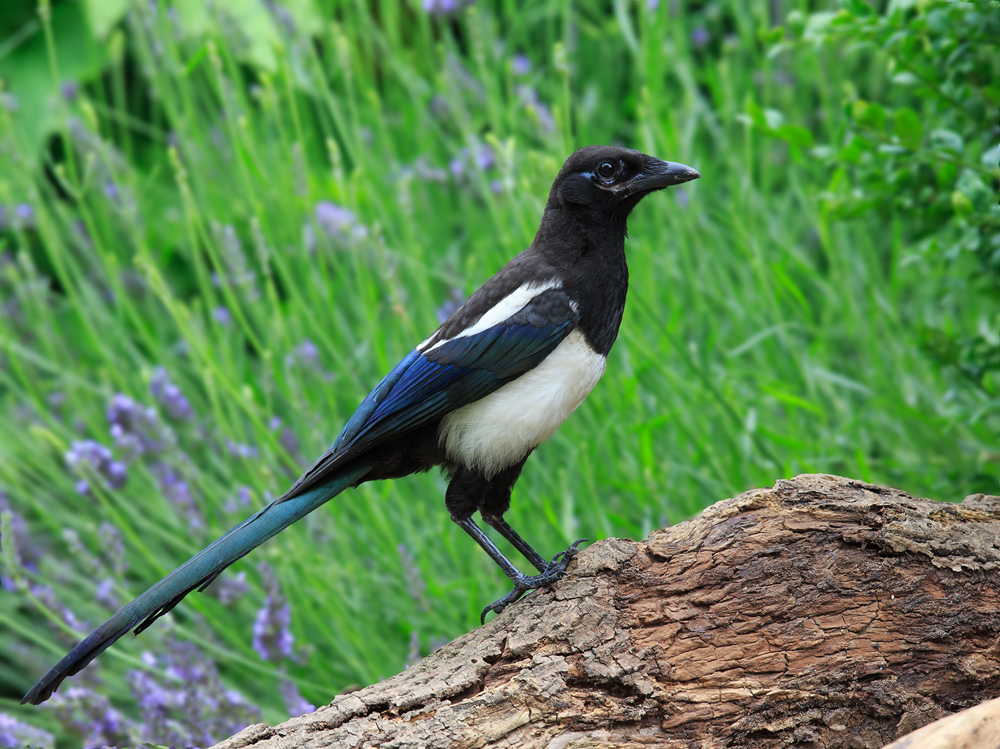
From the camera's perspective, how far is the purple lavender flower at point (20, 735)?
8.52 ft

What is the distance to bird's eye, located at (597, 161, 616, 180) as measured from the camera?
2.50 metres

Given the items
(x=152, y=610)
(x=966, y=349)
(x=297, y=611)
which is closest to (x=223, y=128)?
(x=297, y=611)

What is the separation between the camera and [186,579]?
2.09m

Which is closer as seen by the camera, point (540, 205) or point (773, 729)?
point (773, 729)

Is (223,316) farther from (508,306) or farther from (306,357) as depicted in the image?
(508,306)

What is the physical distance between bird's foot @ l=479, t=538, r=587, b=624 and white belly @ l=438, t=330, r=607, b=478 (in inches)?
9.8

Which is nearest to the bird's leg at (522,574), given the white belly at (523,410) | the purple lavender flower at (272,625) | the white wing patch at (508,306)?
the white belly at (523,410)

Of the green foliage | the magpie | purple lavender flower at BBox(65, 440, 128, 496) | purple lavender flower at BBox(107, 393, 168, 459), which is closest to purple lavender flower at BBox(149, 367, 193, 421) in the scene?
purple lavender flower at BBox(107, 393, 168, 459)

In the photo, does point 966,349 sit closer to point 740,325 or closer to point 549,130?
point 740,325

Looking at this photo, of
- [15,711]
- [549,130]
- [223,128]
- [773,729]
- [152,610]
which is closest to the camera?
[773,729]

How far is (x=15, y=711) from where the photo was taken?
3.35 meters

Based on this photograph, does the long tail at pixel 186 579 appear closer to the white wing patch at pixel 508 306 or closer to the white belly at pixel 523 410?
the white belly at pixel 523 410

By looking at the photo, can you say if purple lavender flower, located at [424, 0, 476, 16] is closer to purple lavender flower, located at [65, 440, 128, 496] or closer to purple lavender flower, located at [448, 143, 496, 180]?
purple lavender flower, located at [448, 143, 496, 180]

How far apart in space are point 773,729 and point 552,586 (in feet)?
1.64
